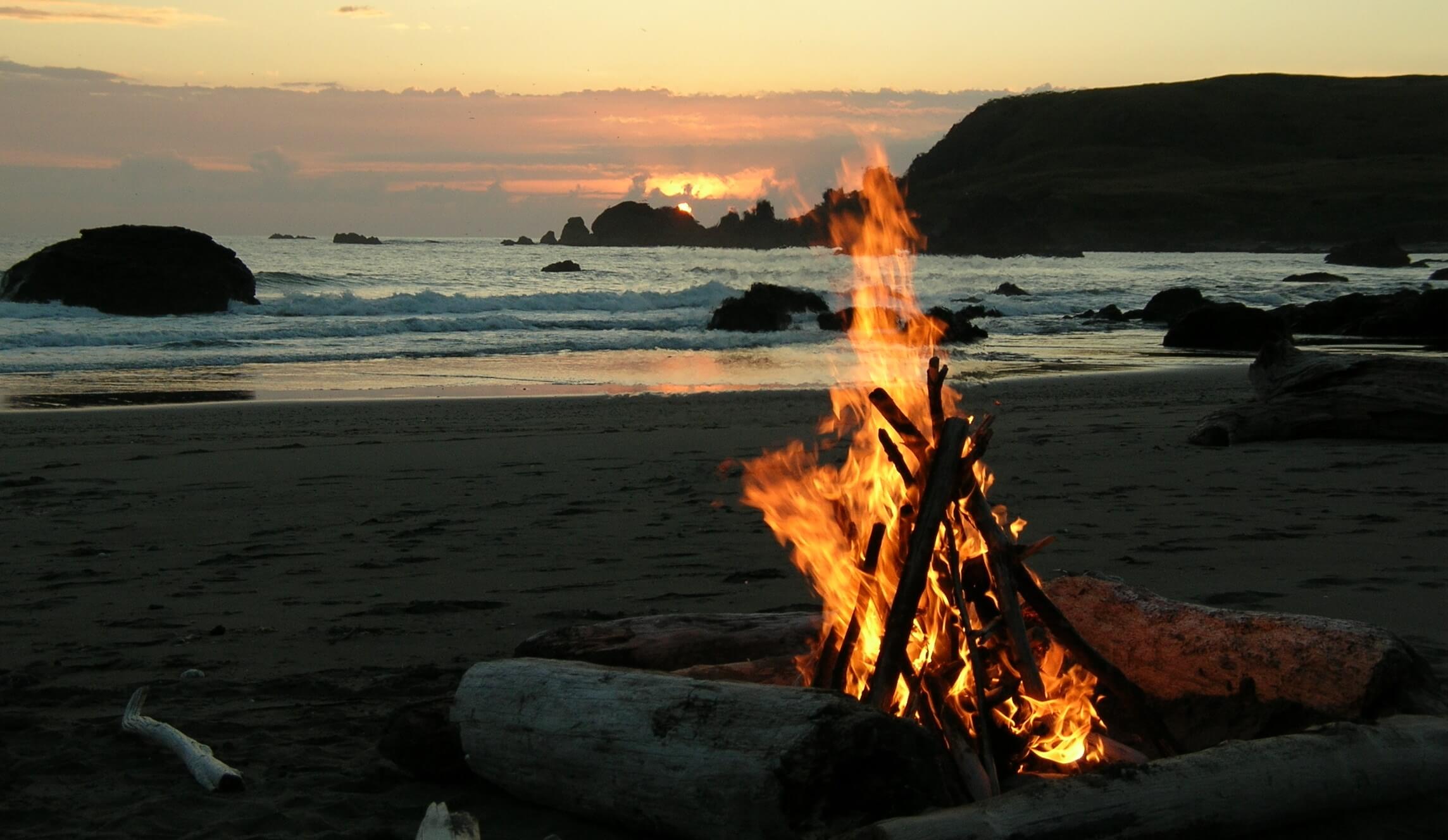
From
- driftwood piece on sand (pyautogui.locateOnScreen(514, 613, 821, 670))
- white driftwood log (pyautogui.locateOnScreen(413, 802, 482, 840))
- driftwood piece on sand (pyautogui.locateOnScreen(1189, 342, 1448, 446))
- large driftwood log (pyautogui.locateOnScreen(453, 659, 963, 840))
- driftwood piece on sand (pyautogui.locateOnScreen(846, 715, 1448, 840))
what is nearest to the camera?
driftwood piece on sand (pyautogui.locateOnScreen(846, 715, 1448, 840))

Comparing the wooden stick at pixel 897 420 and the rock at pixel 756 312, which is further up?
the wooden stick at pixel 897 420

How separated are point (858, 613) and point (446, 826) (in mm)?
1364

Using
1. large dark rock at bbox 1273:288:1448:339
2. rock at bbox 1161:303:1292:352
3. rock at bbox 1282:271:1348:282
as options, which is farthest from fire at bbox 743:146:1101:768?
rock at bbox 1282:271:1348:282

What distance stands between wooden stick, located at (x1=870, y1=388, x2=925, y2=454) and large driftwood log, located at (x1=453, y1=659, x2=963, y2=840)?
0.91 meters

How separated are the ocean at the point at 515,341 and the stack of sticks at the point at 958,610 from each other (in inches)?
524

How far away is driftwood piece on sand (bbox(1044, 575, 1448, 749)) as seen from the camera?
3.87 m

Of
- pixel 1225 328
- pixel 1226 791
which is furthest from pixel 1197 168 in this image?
pixel 1226 791

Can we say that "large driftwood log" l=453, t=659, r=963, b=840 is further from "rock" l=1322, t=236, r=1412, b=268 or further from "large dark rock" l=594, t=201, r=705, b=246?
"large dark rock" l=594, t=201, r=705, b=246

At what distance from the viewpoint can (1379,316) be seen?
2545 centimetres

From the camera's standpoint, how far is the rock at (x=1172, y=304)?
32.3m

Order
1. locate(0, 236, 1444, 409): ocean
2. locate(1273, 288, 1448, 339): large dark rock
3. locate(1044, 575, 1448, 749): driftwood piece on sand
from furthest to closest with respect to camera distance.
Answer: locate(1273, 288, 1448, 339): large dark rock, locate(0, 236, 1444, 409): ocean, locate(1044, 575, 1448, 749): driftwood piece on sand

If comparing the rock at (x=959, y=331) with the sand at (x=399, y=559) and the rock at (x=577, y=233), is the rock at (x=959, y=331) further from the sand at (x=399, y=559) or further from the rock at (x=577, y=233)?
the rock at (x=577, y=233)

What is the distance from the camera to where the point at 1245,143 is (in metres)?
138

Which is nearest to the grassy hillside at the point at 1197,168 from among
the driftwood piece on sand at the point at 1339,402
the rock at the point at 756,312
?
the rock at the point at 756,312
